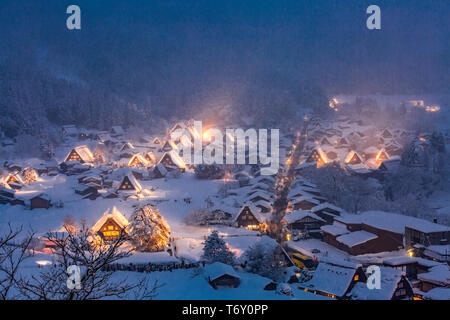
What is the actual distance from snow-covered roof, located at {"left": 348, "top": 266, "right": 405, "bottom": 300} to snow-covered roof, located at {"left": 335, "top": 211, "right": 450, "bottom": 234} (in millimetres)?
3997

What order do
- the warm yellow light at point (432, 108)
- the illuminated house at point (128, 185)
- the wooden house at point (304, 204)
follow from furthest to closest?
the warm yellow light at point (432, 108)
the illuminated house at point (128, 185)
the wooden house at point (304, 204)

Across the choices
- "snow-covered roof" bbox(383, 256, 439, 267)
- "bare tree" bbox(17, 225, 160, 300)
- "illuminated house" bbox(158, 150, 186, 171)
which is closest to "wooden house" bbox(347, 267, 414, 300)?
"snow-covered roof" bbox(383, 256, 439, 267)

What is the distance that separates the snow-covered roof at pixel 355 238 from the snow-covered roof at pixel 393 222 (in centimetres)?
44

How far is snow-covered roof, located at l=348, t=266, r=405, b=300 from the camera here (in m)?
8.03

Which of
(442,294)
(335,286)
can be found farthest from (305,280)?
(442,294)

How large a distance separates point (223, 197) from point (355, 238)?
23.2ft

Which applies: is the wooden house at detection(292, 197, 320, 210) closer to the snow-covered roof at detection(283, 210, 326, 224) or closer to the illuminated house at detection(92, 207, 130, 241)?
the snow-covered roof at detection(283, 210, 326, 224)

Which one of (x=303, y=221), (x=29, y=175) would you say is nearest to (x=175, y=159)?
(x=29, y=175)

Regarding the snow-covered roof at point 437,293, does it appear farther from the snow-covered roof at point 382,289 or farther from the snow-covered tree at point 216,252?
the snow-covered tree at point 216,252

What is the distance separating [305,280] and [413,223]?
544cm

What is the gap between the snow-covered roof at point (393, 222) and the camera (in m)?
11.8

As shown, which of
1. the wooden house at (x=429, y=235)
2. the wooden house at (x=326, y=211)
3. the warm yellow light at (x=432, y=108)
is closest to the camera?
the wooden house at (x=429, y=235)

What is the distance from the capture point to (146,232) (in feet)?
35.4

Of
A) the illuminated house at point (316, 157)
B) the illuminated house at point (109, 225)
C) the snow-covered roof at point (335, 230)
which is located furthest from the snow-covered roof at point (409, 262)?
the illuminated house at point (316, 157)
